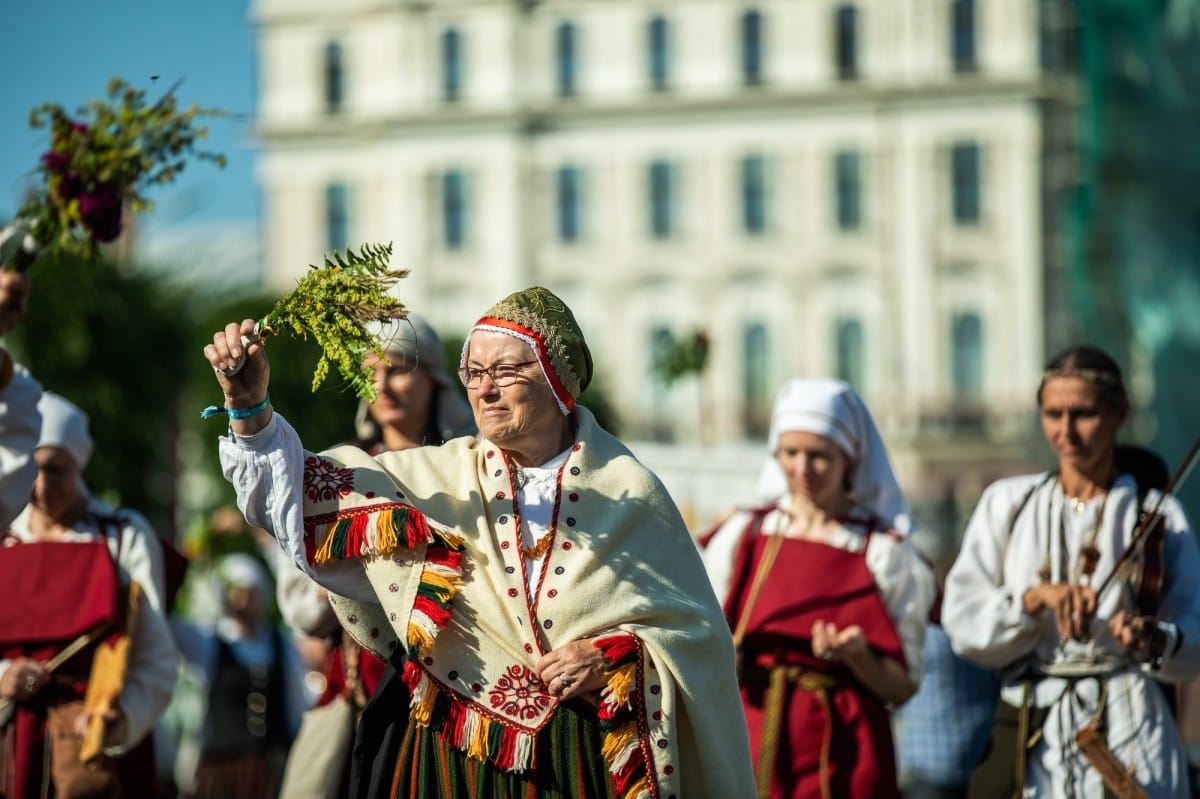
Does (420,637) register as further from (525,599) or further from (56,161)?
(56,161)

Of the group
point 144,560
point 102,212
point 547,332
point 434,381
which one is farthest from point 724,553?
point 102,212

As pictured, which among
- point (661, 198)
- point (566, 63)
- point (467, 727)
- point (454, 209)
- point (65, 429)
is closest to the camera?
point (467, 727)

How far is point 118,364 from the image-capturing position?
Answer: 39.1 m

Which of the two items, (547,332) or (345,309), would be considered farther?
(547,332)

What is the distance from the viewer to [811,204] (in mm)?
61438

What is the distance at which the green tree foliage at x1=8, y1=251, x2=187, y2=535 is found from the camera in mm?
35906

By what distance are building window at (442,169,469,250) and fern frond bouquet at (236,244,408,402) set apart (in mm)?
59173

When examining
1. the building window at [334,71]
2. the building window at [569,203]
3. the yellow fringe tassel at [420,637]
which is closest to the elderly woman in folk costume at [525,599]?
the yellow fringe tassel at [420,637]

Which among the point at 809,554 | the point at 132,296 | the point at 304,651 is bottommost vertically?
the point at 304,651

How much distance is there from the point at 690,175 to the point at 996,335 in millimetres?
10660

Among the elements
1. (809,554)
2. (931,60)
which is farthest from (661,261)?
(809,554)

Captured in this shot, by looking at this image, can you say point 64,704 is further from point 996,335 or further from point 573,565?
point 996,335

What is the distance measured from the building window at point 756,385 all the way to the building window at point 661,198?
4.34 metres

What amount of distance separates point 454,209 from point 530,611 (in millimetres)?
59644
